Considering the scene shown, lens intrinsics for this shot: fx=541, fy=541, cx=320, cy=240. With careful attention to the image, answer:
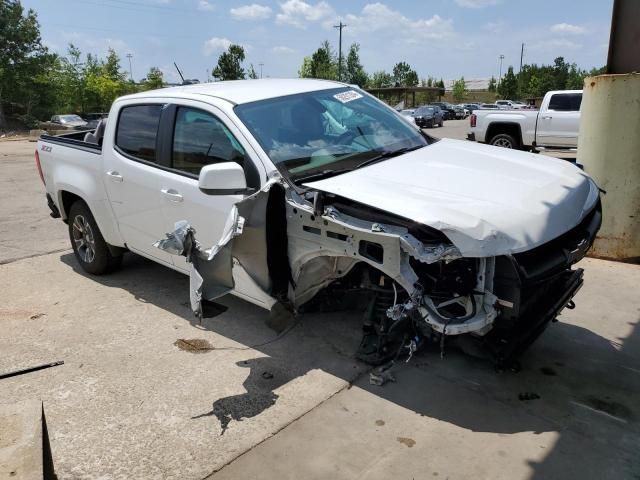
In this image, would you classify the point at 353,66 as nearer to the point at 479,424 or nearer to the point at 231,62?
the point at 231,62

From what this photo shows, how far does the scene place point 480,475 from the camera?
2734mm

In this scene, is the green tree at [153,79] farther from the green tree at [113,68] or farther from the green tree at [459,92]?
the green tree at [459,92]

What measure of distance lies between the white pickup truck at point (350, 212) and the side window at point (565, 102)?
11.1 meters

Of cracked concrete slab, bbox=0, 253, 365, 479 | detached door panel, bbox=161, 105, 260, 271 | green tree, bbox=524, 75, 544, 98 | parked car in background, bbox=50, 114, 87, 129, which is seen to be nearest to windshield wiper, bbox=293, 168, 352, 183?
detached door panel, bbox=161, 105, 260, 271

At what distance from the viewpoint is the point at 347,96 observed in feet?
15.2

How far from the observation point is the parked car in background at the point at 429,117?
39.5 m

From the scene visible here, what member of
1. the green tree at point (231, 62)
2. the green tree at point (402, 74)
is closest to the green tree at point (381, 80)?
the green tree at point (402, 74)

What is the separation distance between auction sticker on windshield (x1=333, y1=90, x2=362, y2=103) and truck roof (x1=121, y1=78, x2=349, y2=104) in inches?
5.0

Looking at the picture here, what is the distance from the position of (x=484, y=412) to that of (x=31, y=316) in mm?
3980

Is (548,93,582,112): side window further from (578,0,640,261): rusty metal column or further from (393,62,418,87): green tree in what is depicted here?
(393,62,418,87): green tree

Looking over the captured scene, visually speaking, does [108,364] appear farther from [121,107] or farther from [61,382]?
[121,107]

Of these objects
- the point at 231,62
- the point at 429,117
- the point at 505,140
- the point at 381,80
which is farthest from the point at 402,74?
the point at 505,140

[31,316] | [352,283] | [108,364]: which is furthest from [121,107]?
[352,283]

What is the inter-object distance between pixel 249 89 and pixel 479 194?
Result: 86.8 inches
